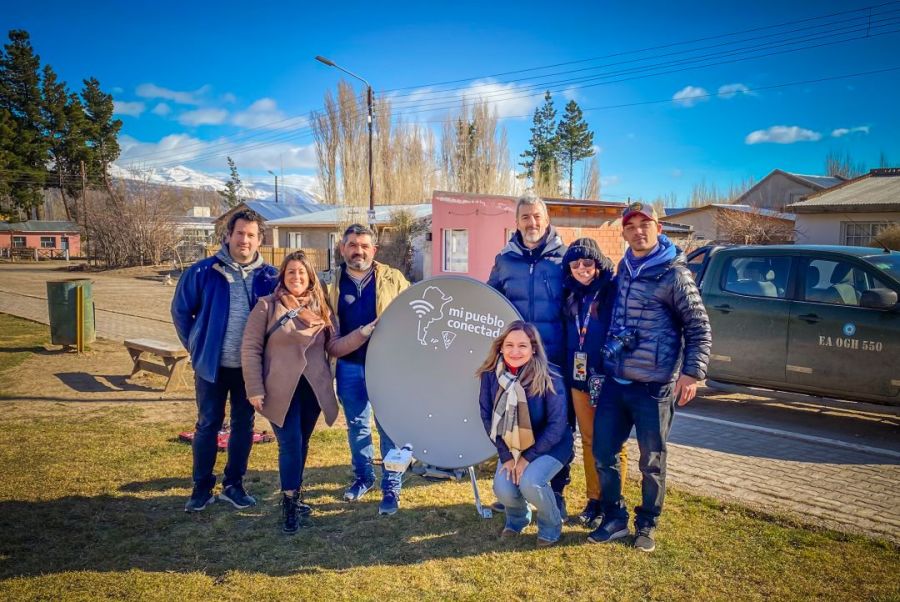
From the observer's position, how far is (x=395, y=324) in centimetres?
427

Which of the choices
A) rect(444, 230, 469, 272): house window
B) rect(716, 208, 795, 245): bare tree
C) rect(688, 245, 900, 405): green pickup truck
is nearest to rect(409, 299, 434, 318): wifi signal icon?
rect(688, 245, 900, 405): green pickup truck

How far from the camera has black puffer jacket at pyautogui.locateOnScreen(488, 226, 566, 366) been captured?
4.12 metres

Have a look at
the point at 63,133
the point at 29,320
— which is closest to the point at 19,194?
the point at 63,133

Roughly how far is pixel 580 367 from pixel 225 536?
2620mm

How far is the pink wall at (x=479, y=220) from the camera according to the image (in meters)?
21.7

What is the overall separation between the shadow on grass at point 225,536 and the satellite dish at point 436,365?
516 millimetres

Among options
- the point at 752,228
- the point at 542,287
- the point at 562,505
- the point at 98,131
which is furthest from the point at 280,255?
the point at 98,131

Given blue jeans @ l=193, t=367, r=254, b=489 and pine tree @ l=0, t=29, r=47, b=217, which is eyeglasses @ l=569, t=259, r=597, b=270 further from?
pine tree @ l=0, t=29, r=47, b=217

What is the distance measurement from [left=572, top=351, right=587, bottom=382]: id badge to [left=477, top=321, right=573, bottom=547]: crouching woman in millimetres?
205

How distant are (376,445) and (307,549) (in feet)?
7.04

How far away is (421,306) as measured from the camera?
165 inches

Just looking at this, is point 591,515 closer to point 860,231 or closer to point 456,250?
point 456,250

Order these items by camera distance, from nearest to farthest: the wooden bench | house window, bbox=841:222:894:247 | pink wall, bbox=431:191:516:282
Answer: the wooden bench
pink wall, bbox=431:191:516:282
house window, bbox=841:222:894:247

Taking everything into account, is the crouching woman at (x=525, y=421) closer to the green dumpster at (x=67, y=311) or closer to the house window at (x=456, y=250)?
the green dumpster at (x=67, y=311)
